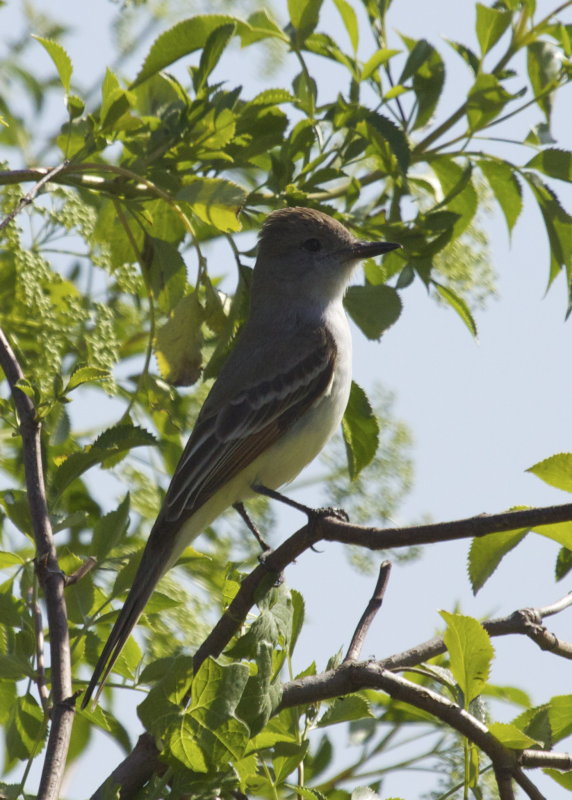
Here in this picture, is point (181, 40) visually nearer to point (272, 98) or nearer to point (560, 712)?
point (272, 98)

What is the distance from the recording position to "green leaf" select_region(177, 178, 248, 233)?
325 cm

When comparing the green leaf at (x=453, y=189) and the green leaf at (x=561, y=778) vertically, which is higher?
the green leaf at (x=453, y=189)

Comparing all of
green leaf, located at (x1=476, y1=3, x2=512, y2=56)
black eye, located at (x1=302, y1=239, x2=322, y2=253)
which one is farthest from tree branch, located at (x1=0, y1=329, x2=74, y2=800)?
black eye, located at (x1=302, y1=239, x2=322, y2=253)

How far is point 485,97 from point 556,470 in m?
1.57

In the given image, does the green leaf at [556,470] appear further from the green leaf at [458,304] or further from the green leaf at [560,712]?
the green leaf at [458,304]

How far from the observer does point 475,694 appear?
7.64 feet

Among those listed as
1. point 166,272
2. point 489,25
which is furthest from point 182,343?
point 489,25

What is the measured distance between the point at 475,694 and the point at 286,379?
2.42 meters

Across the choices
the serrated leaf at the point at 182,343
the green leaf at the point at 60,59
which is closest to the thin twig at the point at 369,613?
the serrated leaf at the point at 182,343

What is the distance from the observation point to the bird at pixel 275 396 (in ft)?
13.2

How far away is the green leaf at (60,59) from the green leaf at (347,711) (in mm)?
1841

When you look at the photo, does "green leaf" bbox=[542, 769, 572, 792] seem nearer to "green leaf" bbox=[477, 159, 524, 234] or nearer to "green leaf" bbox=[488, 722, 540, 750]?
"green leaf" bbox=[488, 722, 540, 750]

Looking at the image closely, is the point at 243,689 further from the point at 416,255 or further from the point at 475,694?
the point at 416,255

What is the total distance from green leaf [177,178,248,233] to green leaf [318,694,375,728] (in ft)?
4.47
